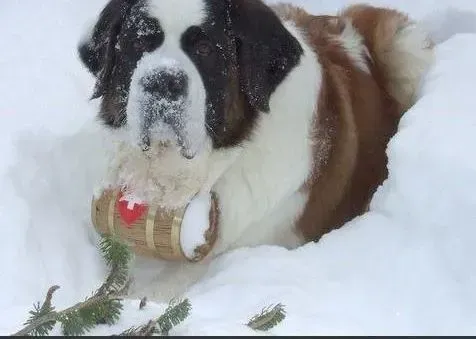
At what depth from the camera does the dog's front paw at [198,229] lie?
313cm

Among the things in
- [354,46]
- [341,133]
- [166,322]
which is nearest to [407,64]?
[354,46]

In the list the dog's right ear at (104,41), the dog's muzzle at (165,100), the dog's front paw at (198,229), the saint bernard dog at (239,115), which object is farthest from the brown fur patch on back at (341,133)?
the dog's right ear at (104,41)

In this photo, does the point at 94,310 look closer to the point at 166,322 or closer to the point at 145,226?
the point at 166,322

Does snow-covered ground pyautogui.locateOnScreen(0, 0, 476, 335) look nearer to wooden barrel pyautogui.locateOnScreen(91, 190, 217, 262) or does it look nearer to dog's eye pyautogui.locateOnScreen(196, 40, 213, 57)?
wooden barrel pyautogui.locateOnScreen(91, 190, 217, 262)

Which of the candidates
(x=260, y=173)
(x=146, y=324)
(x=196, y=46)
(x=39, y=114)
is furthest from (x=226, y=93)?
(x=146, y=324)

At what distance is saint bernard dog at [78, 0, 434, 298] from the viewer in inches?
115

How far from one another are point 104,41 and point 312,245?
1.21 meters

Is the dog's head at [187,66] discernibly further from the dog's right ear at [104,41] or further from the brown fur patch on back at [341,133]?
the brown fur patch on back at [341,133]

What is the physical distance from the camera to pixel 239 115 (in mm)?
3197

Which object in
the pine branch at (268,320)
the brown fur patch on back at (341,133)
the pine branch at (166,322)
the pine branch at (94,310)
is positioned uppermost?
the brown fur patch on back at (341,133)

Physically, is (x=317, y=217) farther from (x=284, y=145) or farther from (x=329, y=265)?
(x=329, y=265)

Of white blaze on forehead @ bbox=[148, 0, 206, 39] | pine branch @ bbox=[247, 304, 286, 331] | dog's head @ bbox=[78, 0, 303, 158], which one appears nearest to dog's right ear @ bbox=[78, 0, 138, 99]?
dog's head @ bbox=[78, 0, 303, 158]

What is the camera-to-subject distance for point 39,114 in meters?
3.70

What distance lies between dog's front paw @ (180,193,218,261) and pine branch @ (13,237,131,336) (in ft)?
4.49
